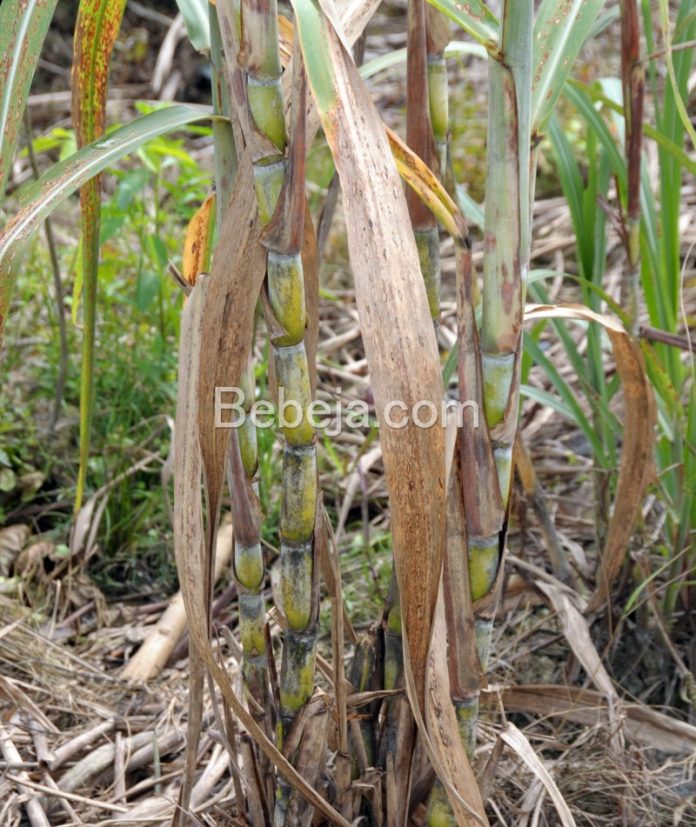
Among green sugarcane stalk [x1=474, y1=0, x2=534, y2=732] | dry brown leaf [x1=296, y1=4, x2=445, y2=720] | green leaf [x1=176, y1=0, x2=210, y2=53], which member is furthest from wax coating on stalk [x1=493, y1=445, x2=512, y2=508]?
green leaf [x1=176, y1=0, x2=210, y2=53]

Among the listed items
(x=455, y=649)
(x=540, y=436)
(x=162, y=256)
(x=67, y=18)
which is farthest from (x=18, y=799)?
(x=67, y=18)

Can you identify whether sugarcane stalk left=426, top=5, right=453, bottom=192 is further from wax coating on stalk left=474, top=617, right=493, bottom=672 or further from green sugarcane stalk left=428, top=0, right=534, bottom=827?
wax coating on stalk left=474, top=617, right=493, bottom=672

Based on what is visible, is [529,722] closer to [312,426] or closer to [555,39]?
[312,426]

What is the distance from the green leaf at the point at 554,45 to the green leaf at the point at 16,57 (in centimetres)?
28

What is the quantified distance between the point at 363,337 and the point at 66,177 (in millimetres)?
200

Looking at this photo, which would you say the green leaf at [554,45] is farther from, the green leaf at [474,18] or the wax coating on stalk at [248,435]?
the wax coating on stalk at [248,435]

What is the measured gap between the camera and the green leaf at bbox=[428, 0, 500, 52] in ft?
1.80

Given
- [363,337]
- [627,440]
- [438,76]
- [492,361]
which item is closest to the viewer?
[363,337]

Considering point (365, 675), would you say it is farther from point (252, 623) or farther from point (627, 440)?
point (627, 440)

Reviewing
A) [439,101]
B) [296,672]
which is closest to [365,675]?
[296,672]

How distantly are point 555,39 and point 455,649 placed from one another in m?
0.40

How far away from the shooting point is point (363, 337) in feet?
1.66

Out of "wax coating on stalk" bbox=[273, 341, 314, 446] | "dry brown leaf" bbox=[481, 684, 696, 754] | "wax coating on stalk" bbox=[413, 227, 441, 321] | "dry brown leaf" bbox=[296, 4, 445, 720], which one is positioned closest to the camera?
"dry brown leaf" bbox=[296, 4, 445, 720]

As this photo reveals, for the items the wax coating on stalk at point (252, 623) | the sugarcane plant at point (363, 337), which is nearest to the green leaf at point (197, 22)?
the sugarcane plant at point (363, 337)
